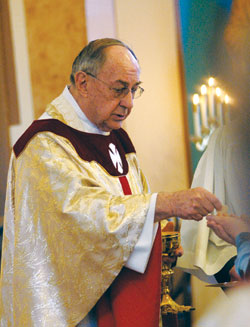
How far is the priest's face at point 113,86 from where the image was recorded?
2.46 m

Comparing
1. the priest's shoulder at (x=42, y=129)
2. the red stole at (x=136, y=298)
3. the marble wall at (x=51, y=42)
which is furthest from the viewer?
the marble wall at (x=51, y=42)

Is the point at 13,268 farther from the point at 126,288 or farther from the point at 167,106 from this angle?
the point at 167,106

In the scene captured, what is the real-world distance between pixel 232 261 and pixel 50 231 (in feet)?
2.95

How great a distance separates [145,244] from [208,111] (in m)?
0.93

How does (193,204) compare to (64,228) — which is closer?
(193,204)

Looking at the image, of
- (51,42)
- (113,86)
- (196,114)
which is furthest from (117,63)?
(51,42)

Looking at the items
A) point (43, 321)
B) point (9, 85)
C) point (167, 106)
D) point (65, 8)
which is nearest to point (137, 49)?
point (167, 106)

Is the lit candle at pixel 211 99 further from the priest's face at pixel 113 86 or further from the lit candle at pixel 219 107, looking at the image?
the priest's face at pixel 113 86

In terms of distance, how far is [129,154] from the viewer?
9.29 ft

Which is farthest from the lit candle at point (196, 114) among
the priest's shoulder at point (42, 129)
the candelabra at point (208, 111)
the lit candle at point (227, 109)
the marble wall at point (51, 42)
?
the marble wall at point (51, 42)

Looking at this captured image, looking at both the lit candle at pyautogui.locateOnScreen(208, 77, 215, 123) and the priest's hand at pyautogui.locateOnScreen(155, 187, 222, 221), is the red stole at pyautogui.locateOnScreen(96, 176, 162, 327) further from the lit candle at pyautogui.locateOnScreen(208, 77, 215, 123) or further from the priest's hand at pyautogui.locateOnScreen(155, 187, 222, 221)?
the lit candle at pyautogui.locateOnScreen(208, 77, 215, 123)

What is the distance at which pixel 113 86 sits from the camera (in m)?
2.46

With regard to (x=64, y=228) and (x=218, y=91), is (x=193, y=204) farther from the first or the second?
(x=218, y=91)

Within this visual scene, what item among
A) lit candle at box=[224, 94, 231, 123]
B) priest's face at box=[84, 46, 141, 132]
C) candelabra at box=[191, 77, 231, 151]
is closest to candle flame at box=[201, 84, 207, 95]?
candelabra at box=[191, 77, 231, 151]
